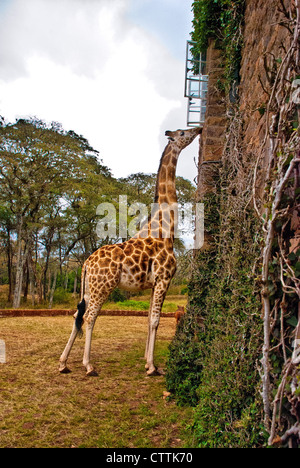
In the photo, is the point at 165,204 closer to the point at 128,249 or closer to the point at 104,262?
the point at 128,249

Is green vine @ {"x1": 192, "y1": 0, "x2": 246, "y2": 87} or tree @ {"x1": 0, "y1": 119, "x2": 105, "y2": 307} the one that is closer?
green vine @ {"x1": 192, "y1": 0, "x2": 246, "y2": 87}

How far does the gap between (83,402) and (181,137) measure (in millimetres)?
3863

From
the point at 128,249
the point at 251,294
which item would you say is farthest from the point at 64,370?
the point at 251,294

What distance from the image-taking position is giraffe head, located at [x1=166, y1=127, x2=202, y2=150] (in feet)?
17.9

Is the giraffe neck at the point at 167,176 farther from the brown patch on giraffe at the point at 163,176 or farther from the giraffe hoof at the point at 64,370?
the giraffe hoof at the point at 64,370

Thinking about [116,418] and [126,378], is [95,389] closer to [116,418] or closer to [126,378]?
[126,378]

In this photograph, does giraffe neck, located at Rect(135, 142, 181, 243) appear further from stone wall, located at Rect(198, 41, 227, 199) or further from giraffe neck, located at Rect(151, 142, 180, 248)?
stone wall, located at Rect(198, 41, 227, 199)

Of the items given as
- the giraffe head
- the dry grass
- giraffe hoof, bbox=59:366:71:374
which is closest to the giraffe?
giraffe hoof, bbox=59:366:71:374

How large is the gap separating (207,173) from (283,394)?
297 cm

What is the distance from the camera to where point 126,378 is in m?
4.68

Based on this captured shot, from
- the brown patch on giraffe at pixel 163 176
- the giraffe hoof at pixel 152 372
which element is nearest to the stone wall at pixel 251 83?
the brown patch on giraffe at pixel 163 176

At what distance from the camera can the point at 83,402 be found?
383 cm

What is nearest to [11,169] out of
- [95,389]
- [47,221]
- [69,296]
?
[47,221]

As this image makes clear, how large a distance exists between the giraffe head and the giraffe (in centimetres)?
11
